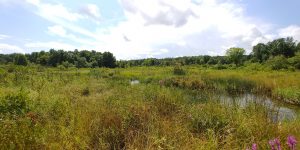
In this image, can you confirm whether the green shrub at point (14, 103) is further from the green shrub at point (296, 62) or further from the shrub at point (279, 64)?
the green shrub at point (296, 62)

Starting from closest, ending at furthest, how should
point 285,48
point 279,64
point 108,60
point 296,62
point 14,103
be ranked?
point 14,103 → point 279,64 → point 296,62 → point 285,48 → point 108,60

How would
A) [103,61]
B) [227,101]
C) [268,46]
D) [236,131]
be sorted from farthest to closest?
[103,61] → [268,46] → [227,101] → [236,131]

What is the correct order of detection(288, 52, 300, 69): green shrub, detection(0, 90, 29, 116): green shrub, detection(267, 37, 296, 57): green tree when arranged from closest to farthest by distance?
detection(0, 90, 29, 116): green shrub, detection(288, 52, 300, 69): green shrub, detection(267, 37, 296, 57): green tree

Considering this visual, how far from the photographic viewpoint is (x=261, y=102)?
5.05 metres

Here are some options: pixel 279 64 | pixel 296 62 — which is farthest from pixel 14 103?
pixel 296 62

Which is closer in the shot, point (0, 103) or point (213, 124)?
point (213, 124)

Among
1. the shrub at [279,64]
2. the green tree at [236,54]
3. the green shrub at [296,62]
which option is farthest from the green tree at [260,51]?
the shrub at [279,64]

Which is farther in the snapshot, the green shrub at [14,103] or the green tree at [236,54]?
the green tree at [236,54]

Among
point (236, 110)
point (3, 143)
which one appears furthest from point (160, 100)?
point (3, 143)

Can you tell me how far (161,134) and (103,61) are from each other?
7787 cm

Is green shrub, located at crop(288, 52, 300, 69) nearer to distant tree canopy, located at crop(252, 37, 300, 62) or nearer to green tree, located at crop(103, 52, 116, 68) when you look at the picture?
distant tree canopy, located at crop(252, 37, 300, 62)

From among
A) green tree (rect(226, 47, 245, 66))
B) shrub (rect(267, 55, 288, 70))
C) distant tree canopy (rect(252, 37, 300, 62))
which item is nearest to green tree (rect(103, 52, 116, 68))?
green tree (rect(226, 47, 245, 66))

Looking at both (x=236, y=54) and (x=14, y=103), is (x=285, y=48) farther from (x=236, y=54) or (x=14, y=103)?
(x=14, y=103)

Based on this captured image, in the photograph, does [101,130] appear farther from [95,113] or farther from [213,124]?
[213,124]
